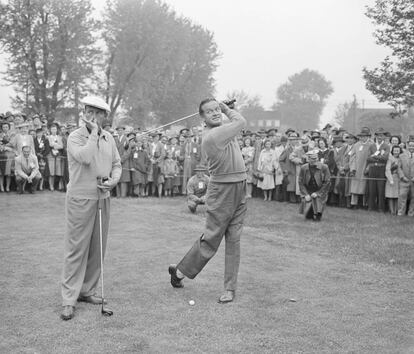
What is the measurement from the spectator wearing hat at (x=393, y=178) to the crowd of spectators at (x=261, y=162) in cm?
2

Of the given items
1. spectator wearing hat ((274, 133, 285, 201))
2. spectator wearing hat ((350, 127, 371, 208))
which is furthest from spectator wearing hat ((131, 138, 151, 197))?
spectator wearing hat ((350, 127, 371, 208))

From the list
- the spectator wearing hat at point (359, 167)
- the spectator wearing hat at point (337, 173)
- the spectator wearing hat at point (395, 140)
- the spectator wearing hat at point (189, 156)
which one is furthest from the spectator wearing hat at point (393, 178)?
the spectator wearing hat at point (189, 156)

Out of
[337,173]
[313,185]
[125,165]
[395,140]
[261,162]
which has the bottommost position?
[313,185]

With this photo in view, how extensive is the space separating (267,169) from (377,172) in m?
3.43

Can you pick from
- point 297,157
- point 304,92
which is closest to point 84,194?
point 297,157

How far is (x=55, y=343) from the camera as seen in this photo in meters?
4.52

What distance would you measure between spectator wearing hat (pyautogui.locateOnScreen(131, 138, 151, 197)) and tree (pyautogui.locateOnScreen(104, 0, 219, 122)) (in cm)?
2342

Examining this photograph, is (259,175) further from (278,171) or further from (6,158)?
(6,158)

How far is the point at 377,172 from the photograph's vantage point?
45.3 feet

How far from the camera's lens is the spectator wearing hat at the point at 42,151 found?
52.5 feet

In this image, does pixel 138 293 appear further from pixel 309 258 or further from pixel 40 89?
pixel 40 89

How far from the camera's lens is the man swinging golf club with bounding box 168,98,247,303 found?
581 cm

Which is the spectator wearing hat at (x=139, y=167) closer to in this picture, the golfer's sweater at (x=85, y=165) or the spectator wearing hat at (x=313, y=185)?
the spectator wearing hat at (x=313, y=185)

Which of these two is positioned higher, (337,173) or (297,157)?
(297,157)
